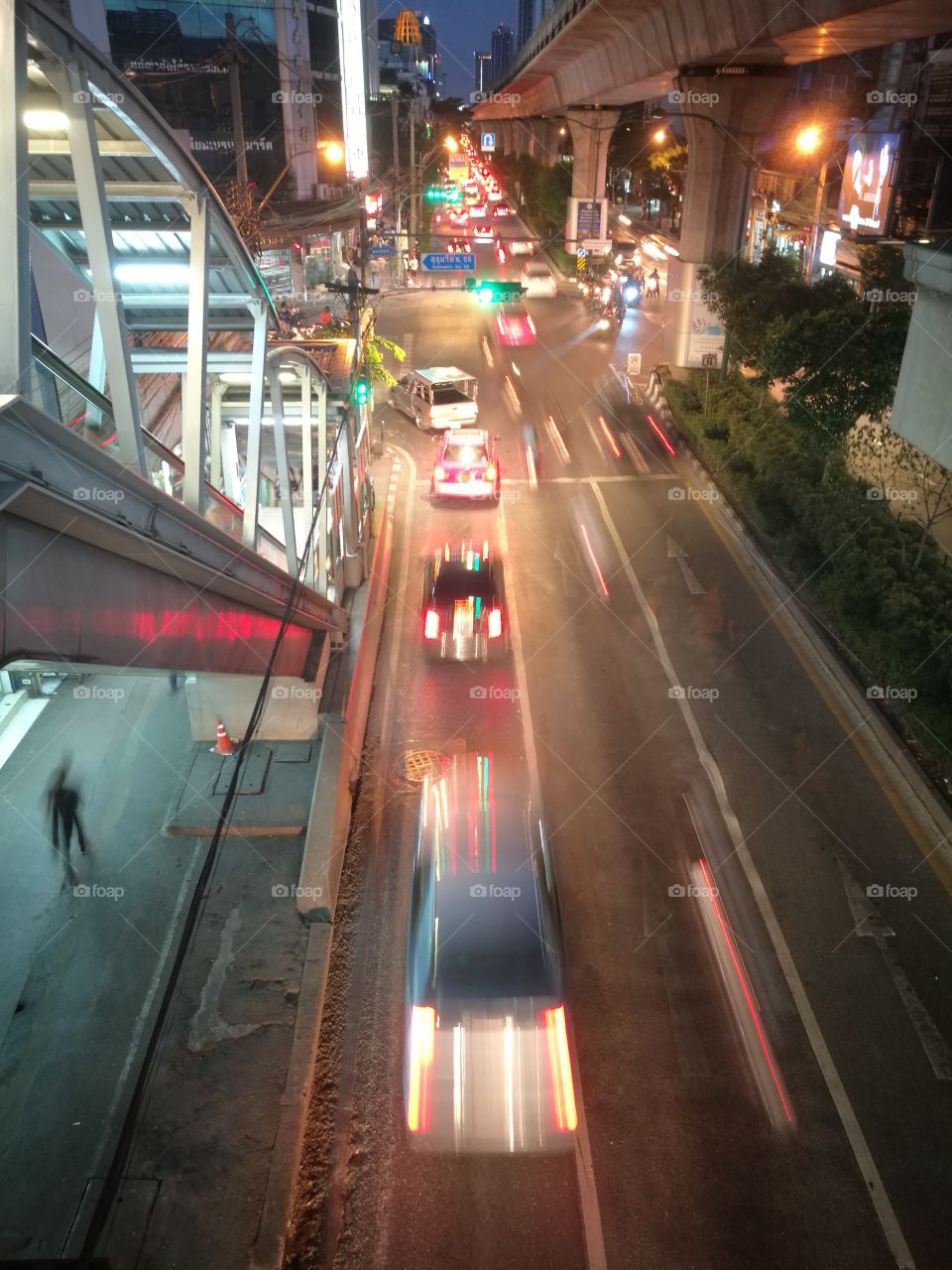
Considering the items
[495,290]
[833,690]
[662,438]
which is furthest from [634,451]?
[833,690]

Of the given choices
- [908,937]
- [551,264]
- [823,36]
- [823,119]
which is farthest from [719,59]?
[551,264]

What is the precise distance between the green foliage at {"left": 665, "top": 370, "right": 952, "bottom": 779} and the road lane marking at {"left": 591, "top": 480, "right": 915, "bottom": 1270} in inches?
114

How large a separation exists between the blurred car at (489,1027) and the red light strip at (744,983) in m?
1.98

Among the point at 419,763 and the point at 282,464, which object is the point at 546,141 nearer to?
the point at 282,464

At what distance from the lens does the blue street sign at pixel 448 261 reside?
1219 inches

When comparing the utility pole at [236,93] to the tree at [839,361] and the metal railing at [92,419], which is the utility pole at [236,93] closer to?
the tree at [839,361]

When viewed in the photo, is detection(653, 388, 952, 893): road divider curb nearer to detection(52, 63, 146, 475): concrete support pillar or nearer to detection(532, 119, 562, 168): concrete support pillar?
detection(52, 63, 146, 475): concrete support pillar

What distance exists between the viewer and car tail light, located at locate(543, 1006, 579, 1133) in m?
7.10

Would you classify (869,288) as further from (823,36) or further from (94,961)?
(94,961)

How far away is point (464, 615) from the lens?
14.3 meters

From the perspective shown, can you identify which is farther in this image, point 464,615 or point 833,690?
point 464,615

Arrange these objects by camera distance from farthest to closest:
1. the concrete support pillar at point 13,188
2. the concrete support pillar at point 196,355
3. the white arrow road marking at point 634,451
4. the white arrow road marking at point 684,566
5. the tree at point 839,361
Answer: the white arrow road marking at point 634,451 → the white arrow road marking at point 684,566 → the tree at point 839,361 → the concrete support pillar at point 196,355 → the concrete support pillar at point 13,188

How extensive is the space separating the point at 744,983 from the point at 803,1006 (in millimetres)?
602

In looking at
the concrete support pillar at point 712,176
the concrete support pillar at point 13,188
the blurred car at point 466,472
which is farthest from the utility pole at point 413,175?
the concrete support pillar at point 13,188
